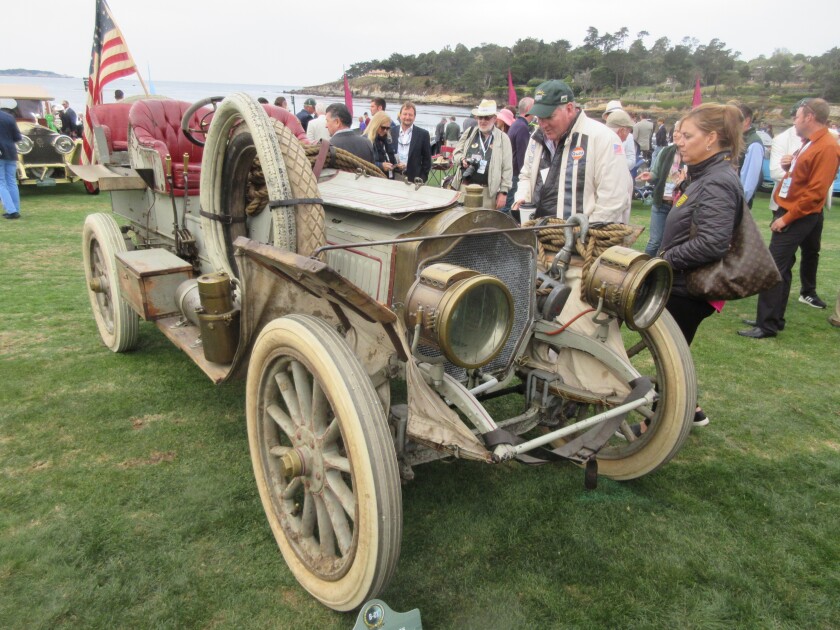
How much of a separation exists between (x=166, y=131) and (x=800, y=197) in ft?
16.6

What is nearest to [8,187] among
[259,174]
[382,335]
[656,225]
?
[259,174]

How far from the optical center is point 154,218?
4.10 meters

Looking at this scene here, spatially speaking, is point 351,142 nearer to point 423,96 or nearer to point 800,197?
point 800,197

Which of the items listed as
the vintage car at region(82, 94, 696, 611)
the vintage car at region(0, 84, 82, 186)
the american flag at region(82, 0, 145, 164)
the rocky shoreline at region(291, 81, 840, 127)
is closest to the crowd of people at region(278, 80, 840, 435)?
the vintage car at region(82, 94, 696, 611)

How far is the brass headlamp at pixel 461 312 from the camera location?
1.71 m

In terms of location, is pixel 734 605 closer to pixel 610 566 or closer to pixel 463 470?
pixel 610 566

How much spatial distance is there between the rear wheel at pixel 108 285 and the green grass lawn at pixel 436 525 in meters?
0.26

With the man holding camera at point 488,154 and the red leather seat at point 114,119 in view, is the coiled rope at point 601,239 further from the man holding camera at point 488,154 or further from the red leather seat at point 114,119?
the red leather seat at point 114,119

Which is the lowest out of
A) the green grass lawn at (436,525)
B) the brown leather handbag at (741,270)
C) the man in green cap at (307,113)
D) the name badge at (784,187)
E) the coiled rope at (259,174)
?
the green grass lawn at (436,525)

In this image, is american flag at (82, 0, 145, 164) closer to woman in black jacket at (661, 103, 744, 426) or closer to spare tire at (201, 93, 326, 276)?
spare tire at (201, 93, 326, 276)

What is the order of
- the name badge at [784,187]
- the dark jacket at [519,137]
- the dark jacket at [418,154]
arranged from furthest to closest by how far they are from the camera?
the dark jacket at [519,137]
the dark jacket at [418,154]
the name badge at [784,187]

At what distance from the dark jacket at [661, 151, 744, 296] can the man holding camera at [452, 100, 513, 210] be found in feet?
9.76

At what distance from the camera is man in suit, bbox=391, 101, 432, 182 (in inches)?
268

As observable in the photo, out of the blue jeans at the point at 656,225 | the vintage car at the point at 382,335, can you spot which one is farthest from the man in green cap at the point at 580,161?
the blue jeans at the point at 656,225
